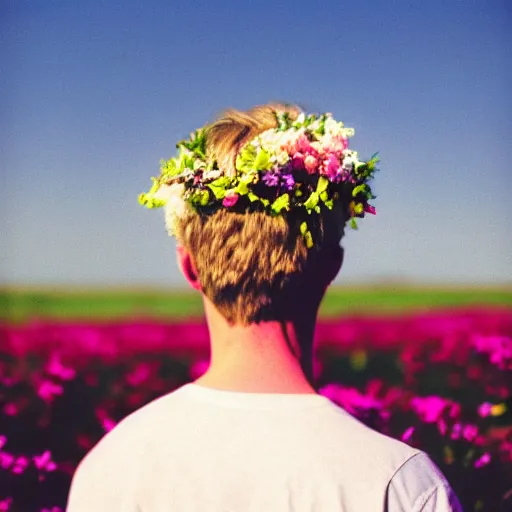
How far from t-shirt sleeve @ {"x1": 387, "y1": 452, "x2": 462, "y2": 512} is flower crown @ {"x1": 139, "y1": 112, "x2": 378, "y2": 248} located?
44 centimetres

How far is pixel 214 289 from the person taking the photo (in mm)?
1505

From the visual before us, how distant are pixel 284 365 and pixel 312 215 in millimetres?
295

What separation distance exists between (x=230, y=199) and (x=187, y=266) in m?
0.18

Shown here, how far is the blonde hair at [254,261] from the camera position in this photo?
1.46 m

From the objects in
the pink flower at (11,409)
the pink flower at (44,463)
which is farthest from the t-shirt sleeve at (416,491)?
the pink flower at (11,409)

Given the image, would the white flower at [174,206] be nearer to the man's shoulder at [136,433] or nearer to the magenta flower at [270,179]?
the magenta flower at [270,179]

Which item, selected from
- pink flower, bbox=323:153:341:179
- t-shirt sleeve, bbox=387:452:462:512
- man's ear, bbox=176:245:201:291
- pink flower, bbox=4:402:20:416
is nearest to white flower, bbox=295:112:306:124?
pink flower, bbox=323:153:341:179

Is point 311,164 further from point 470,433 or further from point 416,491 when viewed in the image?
point 470,433

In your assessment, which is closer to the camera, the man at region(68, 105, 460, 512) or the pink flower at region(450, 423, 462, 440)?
the man at region(68, 105, 460, 512)

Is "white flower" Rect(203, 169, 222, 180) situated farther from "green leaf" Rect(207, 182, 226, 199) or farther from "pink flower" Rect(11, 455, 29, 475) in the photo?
"pink flower" Rect(11, 455, 29, 475)

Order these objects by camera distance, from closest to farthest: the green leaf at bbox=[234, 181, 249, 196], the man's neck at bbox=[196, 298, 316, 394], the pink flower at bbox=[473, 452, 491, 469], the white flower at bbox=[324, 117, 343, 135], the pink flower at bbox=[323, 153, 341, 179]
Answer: the man's neck at bbox=[196, 298, 316, 394], the green leaf at bbox=[234, 181, 249, 196], the pink flower at bbox=[323, 153, 341, 179], the white flower at bbox=[324, 117, 343, 135], the pink flower at bbox=[473, 452, 491, 469]

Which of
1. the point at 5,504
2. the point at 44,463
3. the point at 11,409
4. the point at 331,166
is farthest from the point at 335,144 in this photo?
the point at 11,409

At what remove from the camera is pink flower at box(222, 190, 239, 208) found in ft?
4.87

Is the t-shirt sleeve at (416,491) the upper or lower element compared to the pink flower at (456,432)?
upper
